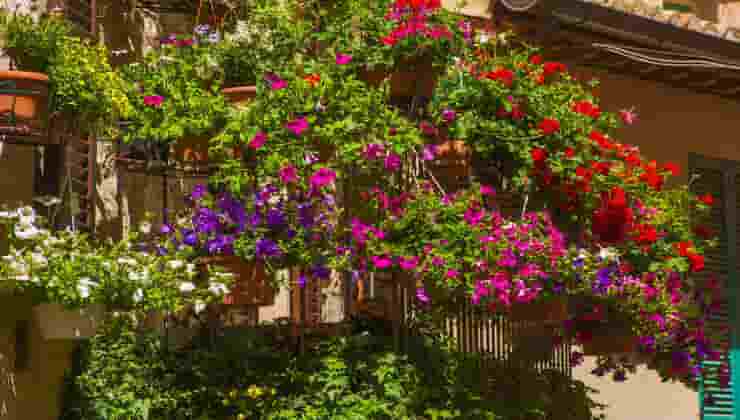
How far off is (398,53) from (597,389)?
11.9 ft

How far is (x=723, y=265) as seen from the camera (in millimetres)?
11422

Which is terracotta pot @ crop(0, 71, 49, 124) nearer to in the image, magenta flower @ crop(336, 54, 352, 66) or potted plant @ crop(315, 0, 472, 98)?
magenta flower @ crop(336, 54, 352, 66)

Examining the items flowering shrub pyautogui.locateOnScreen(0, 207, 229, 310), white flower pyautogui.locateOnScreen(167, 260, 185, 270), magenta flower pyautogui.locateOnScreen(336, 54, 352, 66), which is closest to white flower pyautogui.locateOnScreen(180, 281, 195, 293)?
flowering shrub pyautogui.locateOnScreen(0, 207, 229, 310)

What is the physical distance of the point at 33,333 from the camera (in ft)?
25.2

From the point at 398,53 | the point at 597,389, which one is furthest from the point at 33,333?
the point at 597,389

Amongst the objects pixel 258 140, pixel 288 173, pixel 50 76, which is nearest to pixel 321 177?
pixel 288 173

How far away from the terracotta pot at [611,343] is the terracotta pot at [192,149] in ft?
10.6

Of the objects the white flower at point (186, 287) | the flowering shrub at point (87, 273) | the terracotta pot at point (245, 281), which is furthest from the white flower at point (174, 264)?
the terracotta pot at point (245, 281)

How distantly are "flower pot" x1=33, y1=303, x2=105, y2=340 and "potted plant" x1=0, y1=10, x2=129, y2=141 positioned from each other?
1.09 meters

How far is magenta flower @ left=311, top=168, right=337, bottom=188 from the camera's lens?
7.71 m

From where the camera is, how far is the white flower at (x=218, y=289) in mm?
7609

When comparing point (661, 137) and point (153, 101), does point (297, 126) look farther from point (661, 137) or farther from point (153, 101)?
point (661, 137)

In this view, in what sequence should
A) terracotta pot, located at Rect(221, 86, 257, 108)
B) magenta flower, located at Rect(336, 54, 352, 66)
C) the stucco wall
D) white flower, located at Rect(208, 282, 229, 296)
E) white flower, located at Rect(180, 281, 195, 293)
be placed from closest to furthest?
white flower, located at Rect(180, 281, 195, 293)
white flower, located at Rect(208, 282, 229, 296)
magenta flower, located at Rect(336, 54, 352, 66)
terracotta pot, located at Rect(221, 86, 257, 108)
the stucco wall

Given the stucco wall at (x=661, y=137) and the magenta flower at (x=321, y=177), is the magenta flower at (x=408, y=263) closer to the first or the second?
the magenta flower at (x=321, y=177)
